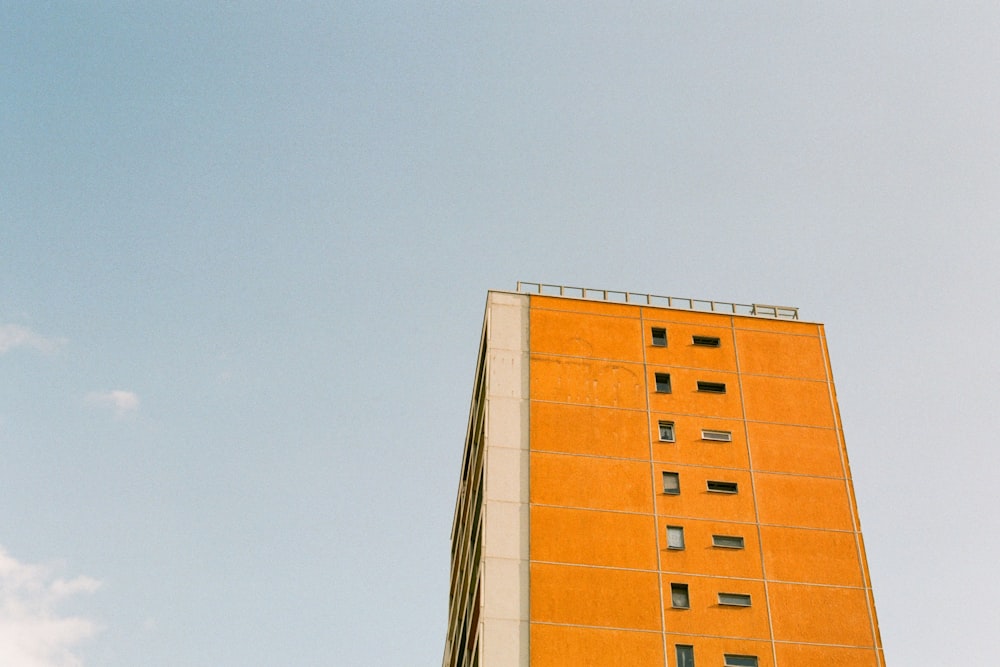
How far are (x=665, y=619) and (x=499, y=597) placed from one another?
640 cm

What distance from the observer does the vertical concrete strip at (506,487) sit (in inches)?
1754

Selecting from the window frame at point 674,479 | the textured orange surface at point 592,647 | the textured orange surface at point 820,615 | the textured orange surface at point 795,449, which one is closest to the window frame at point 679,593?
the textured orange surface at point 592,647

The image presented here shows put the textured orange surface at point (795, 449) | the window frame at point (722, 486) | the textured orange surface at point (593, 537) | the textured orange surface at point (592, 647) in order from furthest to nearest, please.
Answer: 1. the textured orange surface at point (795, 449)
2. the window frame at point (722, 486)
3. the textured orange surface at point (593, 537)
4. the textured orange surface at point (592, 647)

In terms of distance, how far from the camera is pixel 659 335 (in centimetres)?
5425

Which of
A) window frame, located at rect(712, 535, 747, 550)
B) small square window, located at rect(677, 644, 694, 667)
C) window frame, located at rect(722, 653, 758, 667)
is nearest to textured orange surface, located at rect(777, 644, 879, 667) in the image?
window frame, located at rect(722, 653, 758, 667)

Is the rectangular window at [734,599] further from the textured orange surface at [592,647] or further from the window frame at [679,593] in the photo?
the textured orange surface at [592,647]

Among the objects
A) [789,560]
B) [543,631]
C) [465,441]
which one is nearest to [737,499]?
[789,560]

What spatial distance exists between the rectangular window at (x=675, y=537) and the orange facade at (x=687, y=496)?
2.3 inches

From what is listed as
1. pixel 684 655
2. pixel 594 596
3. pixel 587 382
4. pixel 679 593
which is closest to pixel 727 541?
pixel 679 593

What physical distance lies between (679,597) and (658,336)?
513 inches

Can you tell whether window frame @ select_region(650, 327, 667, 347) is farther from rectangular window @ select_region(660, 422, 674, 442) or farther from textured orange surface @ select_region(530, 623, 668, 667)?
textured orange surface @ select_region(530, 623, 668, 667)

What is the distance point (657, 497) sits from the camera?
1914 inches

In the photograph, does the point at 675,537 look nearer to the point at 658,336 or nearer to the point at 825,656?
the point at 825,656

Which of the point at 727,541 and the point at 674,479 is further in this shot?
the point at 674,479
